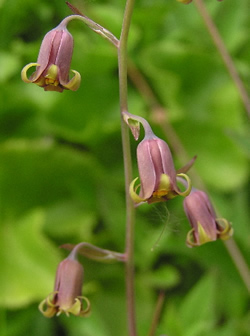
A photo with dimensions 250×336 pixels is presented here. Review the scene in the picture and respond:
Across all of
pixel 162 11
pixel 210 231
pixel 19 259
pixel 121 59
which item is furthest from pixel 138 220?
pixel 121 59

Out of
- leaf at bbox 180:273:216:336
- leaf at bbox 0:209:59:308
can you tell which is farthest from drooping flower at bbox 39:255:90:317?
→ leaf at bbox 0:209:59:308

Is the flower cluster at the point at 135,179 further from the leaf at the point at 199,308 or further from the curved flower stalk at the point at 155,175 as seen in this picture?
the leaf at the point at 199,308

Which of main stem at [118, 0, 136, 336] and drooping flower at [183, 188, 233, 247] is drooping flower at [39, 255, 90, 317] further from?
drooping flower at [183, 188, 233, 247]

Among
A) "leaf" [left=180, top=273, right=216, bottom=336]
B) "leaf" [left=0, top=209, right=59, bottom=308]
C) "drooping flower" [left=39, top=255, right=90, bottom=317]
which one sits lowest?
"drooping flower" [left=39, top=255, right=90, bottom=317]

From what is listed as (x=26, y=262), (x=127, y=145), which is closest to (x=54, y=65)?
(x=127, y=145)

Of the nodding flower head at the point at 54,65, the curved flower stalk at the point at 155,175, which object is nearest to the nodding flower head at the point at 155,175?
the curved flower stalk at the point at 155,175

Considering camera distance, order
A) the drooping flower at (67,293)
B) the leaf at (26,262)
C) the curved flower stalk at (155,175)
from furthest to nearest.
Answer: the leaf at (26,262) < the drooping flower at (67,293) < the curved flower stalk at (155,175)
